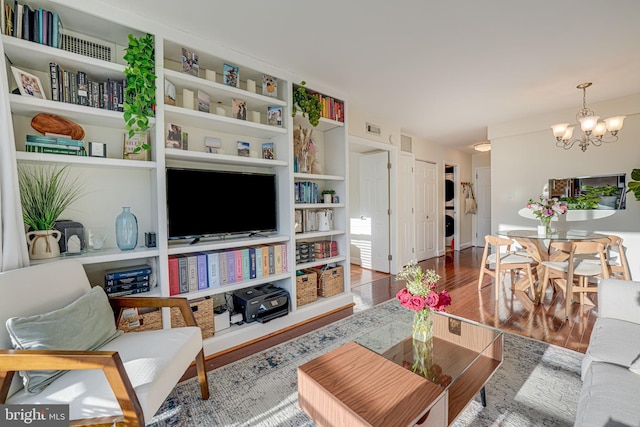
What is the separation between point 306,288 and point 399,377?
5.41 feet

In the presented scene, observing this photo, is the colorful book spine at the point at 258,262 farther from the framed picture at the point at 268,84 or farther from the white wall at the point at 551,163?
the white wall at the point at 551,163

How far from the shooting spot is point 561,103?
3596 mm

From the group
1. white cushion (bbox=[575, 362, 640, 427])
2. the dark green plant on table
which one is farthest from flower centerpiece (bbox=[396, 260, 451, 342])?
the dark green plant on table

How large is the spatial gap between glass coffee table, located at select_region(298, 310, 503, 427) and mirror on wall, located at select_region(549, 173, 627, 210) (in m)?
3.45

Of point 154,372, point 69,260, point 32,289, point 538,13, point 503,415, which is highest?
point 538,13

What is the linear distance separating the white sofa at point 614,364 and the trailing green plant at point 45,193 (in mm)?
2855

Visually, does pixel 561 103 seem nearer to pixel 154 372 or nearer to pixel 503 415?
pixel 503 415

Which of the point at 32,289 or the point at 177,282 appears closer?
the point at 32,289

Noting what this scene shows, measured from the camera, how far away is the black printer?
2.39 m

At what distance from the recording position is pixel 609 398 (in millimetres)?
1021

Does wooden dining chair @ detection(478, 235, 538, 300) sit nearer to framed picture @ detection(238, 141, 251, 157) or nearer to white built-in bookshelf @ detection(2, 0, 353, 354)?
white built-in bookshelf @ detection(2, 0, 353, 354)

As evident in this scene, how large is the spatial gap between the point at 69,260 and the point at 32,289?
0.24 meters

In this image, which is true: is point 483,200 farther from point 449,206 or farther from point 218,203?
point 218,203

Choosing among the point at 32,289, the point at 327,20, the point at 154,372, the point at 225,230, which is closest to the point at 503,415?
the point at 154,372
